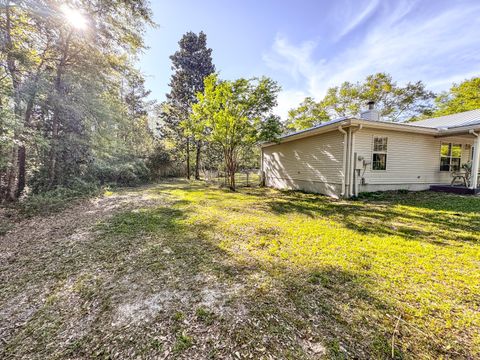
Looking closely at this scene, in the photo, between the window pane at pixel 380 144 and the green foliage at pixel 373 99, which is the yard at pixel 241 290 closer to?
the window pane at pixel 380 144

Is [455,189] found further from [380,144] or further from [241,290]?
[241,290]

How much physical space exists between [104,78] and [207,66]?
39.0ft

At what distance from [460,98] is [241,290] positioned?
25.0 meters

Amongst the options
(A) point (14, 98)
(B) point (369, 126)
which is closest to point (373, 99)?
(B) point (369, 126)

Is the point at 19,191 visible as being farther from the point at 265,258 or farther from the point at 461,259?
the point at 461,259

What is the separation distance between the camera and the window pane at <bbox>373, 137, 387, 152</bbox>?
299 inches

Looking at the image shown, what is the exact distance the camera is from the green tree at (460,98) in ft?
54.2

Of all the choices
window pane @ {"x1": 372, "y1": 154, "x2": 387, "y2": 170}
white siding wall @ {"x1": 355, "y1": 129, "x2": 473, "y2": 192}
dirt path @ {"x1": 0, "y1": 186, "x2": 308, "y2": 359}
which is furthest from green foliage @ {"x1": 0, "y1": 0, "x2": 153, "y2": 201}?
window pane @ {"x1": 372, "y1": 154, "x2": 387, "y2": 170}

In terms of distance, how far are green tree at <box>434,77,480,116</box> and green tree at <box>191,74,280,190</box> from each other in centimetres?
1877

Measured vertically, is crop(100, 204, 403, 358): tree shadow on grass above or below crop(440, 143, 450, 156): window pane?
below

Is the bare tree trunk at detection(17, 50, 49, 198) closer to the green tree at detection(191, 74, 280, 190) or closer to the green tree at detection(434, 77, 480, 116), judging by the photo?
the green tree at detection(191, 74, 280, 190)

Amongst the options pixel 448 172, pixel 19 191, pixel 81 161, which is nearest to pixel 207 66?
pixel 81 161

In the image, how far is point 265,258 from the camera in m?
3.04

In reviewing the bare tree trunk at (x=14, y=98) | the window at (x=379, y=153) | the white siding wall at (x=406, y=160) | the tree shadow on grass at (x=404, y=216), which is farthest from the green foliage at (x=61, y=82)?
the window at (x=379, y=153)
